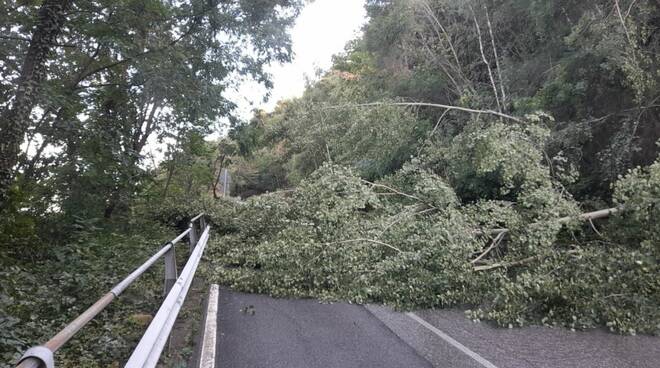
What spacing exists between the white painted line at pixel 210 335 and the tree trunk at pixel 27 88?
4.00 meters

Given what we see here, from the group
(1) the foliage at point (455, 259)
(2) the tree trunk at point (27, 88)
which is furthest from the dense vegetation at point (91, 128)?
(1) the foliage at point (455, 259)

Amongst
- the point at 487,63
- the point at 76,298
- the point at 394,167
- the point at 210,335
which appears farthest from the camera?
the point at 394,167

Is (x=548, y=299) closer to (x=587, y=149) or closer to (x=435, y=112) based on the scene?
(x=587, y=149)

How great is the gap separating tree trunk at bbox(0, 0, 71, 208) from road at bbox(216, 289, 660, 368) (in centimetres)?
440

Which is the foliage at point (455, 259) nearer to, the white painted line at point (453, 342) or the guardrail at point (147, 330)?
the white painted line at point (453, 342)

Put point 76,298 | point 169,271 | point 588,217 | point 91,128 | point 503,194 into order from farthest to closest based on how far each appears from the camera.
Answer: point 91,128 < point 503,194 < point 588,217 < point 76,298 < point 169,271

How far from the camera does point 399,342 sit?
5.14 m

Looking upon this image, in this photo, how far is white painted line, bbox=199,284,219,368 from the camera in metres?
4.27

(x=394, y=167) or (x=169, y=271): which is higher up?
(x=394, y=167)

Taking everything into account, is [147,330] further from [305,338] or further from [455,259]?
[455,259]

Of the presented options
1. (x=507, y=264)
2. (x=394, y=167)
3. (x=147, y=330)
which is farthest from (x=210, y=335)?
(x=394, y=167)

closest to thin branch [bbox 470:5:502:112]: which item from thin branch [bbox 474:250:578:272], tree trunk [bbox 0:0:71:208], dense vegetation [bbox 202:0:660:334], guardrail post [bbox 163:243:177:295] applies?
dense vegetation [bbox 202:0:660:334]

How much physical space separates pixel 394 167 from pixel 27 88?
1018 cm

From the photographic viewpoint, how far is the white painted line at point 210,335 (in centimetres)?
427
